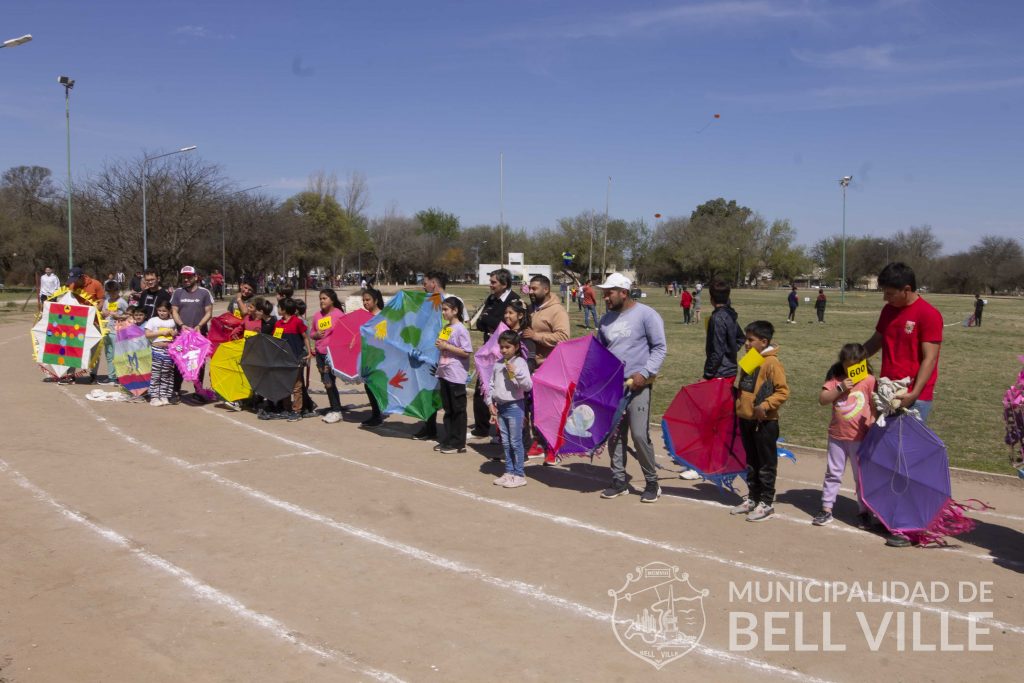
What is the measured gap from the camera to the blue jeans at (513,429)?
8422 millimetres

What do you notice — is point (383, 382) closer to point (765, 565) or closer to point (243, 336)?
point (243, 336)

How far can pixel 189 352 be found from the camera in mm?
12484

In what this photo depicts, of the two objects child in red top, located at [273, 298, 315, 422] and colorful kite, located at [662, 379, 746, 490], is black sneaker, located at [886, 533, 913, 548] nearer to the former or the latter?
colorful kite, located at [662, 379, 746, 490]

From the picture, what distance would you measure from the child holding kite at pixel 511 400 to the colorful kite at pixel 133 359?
6767 mm

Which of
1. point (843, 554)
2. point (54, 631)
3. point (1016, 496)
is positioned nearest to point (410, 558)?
point (54, 631)

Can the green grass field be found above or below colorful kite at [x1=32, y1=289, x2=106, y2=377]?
below

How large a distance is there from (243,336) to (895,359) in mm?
8832

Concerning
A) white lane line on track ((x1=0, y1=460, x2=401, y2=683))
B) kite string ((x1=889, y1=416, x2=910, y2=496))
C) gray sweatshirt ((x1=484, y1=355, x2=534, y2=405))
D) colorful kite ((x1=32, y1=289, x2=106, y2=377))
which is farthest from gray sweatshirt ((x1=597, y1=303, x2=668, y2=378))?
colorful kite ((x1=32, y1=289, x2=106, y2=377))

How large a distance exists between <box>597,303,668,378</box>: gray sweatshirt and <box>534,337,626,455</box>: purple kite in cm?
11

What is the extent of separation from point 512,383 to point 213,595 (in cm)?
369

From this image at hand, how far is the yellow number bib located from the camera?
7.00 m

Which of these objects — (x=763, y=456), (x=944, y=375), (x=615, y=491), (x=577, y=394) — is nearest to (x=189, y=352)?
(x=577, y=394)

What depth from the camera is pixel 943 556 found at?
646cm

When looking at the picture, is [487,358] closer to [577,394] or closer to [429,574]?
[577,394]
